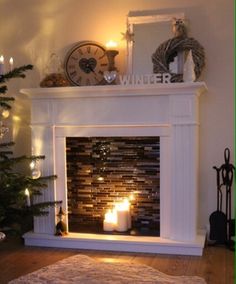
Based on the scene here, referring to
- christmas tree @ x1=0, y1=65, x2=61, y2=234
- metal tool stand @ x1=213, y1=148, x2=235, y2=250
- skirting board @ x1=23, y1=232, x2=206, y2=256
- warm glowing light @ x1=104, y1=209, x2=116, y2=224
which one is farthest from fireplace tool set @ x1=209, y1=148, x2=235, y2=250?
christmas tree @ x1=0, y1=65, x2=61, y2=234

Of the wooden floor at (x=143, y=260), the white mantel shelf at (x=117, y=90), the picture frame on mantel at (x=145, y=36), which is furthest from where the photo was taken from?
the picture frame on mantel at (x=145, y=36)

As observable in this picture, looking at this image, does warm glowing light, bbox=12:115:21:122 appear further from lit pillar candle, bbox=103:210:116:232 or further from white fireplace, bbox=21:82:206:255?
lit pillar candle, bbox=103:210:116:232

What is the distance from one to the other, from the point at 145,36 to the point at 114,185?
1311 millimetres

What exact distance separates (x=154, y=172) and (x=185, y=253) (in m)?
0.67

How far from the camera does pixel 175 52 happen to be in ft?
10.5

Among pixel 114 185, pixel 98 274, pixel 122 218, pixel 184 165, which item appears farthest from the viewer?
pixel 114 185

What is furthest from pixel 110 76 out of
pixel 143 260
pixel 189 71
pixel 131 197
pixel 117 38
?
pixel 143 260

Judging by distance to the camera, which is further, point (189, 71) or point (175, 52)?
point (175, 52)

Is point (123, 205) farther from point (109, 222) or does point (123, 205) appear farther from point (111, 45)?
point (111, 45)

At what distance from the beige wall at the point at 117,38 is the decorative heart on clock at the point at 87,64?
204 millimetres

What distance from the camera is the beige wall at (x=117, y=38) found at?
3.29 meters

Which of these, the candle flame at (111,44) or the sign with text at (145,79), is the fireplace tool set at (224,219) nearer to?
the sign with text at (145,79)

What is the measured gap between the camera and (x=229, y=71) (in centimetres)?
328

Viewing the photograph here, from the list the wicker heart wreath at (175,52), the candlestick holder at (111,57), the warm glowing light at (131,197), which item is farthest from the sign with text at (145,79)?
the warm glowing light at (131,197)
